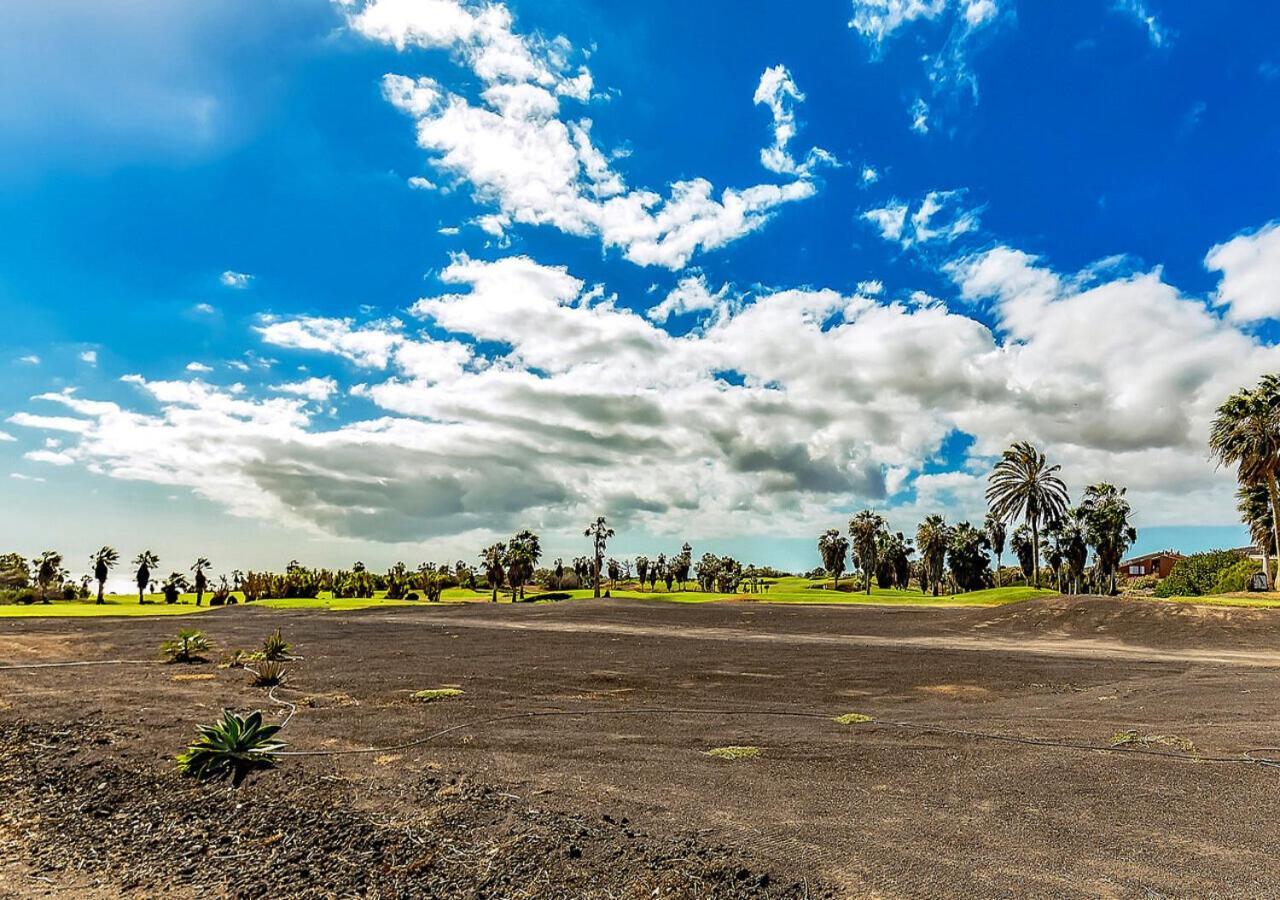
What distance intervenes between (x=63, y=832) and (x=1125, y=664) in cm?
2942

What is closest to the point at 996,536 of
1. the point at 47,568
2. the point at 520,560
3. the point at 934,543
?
the point at 934,543

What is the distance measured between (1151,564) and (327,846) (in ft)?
558

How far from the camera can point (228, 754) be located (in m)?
10.0

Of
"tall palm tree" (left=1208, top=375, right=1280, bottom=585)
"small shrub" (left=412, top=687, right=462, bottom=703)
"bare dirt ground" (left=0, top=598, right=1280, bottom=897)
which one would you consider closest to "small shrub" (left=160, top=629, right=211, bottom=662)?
"bare dirt ground" (left=0, top=598, right=1280, bottom=897)

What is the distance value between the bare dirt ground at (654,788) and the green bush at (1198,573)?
6711 centimetres

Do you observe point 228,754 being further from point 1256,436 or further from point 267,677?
point 1256,436

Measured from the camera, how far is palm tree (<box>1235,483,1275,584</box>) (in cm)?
7112

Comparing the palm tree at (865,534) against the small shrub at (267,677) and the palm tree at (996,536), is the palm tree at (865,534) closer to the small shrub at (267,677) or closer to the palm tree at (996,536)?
the palm tree at (996,536)

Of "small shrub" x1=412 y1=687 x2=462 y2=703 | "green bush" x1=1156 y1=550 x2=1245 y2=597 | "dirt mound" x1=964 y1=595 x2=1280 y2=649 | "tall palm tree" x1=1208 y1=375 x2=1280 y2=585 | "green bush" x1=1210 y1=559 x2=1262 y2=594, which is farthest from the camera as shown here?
"green bush" x1=1156 y1=550 x2=1245 y2=597

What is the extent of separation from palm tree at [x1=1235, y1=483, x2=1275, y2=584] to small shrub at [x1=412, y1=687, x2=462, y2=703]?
Answer: 84279 millimetres

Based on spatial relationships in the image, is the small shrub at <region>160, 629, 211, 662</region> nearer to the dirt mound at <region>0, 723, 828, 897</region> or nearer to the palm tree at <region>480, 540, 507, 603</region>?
the dirt mound at <region>0, 723, 828, 897</region>

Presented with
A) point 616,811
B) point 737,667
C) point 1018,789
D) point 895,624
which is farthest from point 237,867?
point 895,624

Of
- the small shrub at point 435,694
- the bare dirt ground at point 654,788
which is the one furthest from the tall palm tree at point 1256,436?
the small shrub at point 435,694

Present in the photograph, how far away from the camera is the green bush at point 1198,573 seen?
7356cm
